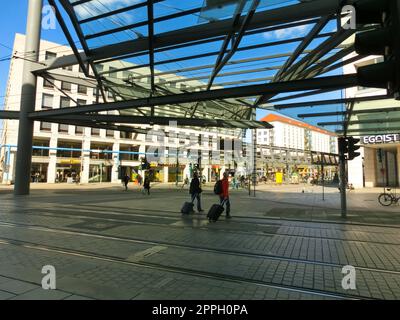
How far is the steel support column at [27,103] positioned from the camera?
2114cm

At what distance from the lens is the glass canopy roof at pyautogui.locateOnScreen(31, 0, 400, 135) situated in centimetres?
1005

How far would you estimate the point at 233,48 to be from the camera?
36.1 ft

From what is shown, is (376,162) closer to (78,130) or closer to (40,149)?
(78,130)

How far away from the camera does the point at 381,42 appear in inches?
97.7

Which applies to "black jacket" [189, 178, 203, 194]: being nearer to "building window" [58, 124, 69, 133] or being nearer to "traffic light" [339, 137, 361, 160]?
"traffic light" [339, 137, 361, 160]

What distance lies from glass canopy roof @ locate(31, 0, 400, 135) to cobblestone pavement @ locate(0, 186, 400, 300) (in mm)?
6008

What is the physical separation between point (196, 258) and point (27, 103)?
20340mm

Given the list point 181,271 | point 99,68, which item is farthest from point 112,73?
point 181,271

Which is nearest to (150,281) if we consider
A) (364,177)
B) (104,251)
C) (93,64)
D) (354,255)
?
(104,251)

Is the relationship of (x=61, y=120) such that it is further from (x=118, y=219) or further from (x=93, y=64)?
(x=118, y=219)

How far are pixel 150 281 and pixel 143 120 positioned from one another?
17230 millimetres

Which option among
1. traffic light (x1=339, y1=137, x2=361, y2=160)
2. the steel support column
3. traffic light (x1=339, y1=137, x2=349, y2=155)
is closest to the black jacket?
traffic light (x1=339, y1=137, x2=349, y2=155)

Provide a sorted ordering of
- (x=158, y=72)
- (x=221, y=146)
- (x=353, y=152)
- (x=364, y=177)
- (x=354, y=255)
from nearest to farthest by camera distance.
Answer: (x=354, y=255), (x=353, y=152), (x=158, y=72), (x=221, y=146), (x=364, y=177)

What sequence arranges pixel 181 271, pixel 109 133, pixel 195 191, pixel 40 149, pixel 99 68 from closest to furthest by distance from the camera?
pixel 181 271, pixel 195 191, pixel 99 68, pixel 40 149, pixel 109 133
